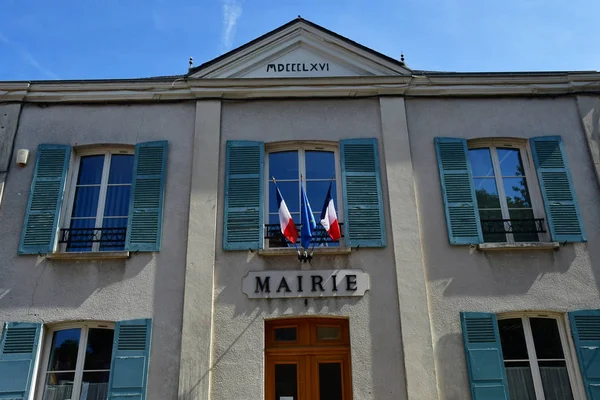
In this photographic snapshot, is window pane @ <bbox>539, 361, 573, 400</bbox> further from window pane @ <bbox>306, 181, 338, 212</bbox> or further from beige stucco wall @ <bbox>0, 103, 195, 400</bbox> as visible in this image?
beige stucco wall @ <bbox>0, 103, 195, 400</bbox>

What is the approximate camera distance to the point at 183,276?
7121 mm

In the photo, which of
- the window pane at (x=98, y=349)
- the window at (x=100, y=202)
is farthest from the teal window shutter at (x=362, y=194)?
the window pane at (x=98, y=349)

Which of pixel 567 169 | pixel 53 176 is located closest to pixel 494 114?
pixel 567 169

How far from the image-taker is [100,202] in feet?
→ 25.4

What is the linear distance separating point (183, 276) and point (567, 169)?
5.96 m

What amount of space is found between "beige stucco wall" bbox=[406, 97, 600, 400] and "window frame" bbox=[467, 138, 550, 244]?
0.13 meters

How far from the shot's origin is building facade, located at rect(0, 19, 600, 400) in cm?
675

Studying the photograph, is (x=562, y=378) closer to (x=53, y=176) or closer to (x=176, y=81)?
(x=176, y=81)

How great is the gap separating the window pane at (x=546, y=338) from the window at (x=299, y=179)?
117 inches

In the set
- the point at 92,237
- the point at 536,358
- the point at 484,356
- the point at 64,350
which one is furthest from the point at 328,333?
the point at 92,237

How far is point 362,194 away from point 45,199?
4.71 metres

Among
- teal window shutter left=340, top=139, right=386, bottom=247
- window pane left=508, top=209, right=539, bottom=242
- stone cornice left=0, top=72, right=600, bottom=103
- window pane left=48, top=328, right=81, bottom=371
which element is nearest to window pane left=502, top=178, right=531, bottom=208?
window pane left=508, top=209, right=539, bottom=242

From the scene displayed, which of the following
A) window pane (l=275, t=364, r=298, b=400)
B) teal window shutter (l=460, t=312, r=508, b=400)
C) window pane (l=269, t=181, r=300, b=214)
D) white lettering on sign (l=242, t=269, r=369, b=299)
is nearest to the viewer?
teal window shutter (l=460, t=312, r=508, b=400)

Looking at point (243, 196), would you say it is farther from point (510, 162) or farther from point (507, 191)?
point (510, 162)
